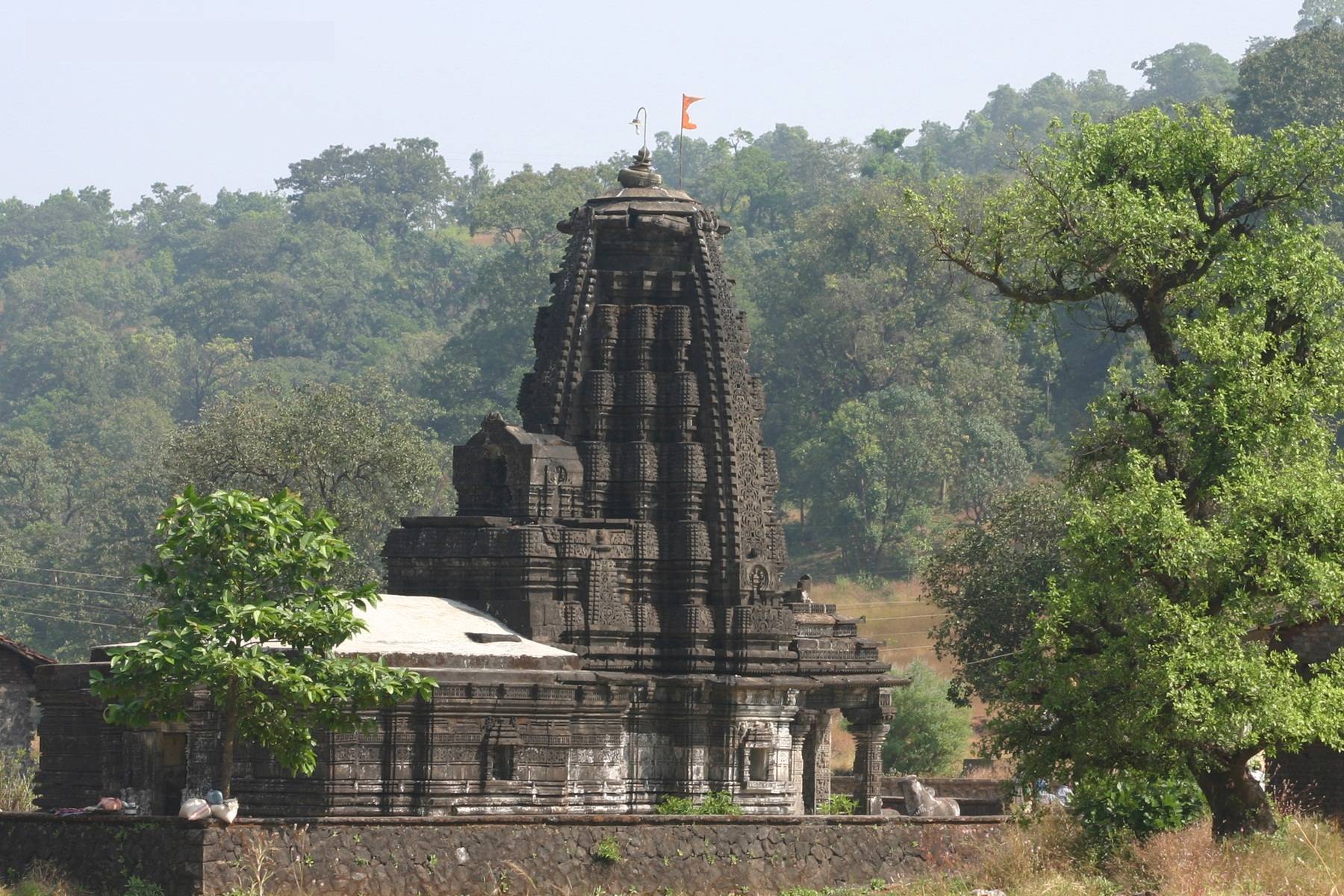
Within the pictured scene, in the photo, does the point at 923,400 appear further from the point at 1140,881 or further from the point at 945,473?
the point at 1140,881

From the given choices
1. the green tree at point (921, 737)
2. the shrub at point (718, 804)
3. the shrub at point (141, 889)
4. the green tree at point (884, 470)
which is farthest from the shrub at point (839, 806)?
the green tree at point (884, 470)

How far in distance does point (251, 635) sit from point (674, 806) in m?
9.60

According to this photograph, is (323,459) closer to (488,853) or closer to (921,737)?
(921,737)

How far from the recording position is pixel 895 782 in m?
46.8

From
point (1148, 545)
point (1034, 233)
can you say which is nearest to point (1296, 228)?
point (1034, 233)

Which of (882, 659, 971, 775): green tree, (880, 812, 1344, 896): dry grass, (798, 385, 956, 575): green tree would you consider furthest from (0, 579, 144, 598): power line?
(880, 812, 1344, 896): dry grass

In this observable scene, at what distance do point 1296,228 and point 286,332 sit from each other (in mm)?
105743

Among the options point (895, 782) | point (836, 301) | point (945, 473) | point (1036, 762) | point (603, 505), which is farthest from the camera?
point (836, 301)

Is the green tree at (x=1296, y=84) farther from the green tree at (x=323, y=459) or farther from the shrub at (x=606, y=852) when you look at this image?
the shrub at (x=606, y=852)

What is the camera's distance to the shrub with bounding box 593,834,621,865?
2883cm

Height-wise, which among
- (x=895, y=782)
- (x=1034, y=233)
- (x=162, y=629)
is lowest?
(x=895, y=782)

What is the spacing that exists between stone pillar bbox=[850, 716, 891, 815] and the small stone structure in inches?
766

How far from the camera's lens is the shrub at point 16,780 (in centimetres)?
4328

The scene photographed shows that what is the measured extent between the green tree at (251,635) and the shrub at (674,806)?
729 centimetres
